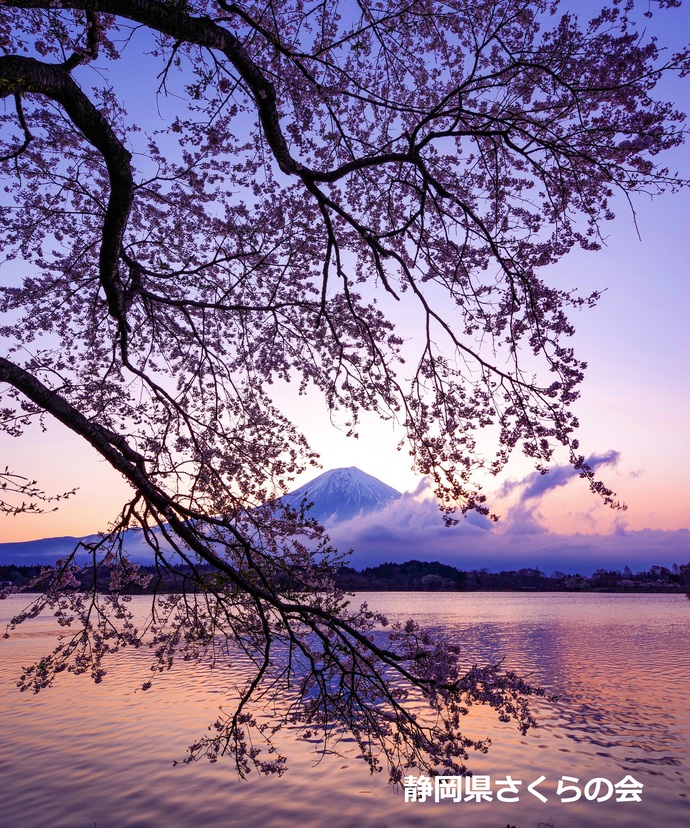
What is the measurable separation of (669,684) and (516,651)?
9.76 meters

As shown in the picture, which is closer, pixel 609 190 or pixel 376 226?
pixel 609 190

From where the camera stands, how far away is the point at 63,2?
14.9ft

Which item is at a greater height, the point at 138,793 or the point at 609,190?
the point at 609,190

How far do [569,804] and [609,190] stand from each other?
1114 centimetres

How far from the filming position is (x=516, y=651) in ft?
101

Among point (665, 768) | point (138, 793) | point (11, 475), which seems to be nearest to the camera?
point (11, 475)

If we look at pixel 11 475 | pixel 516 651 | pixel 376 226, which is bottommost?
pixel 516 651

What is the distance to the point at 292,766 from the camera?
13023mm

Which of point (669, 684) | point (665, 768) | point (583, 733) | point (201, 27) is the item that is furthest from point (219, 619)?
point (669, 684)

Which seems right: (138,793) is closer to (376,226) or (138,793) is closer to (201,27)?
(376,226)

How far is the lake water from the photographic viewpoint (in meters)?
10.5

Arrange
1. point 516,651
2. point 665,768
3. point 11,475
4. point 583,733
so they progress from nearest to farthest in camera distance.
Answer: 1. point 11,475
2. point 665,768
3. point 583,733
4. point 516,651

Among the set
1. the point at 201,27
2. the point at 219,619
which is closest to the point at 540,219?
the point at 201,27

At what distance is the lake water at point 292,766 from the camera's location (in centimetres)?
1050
